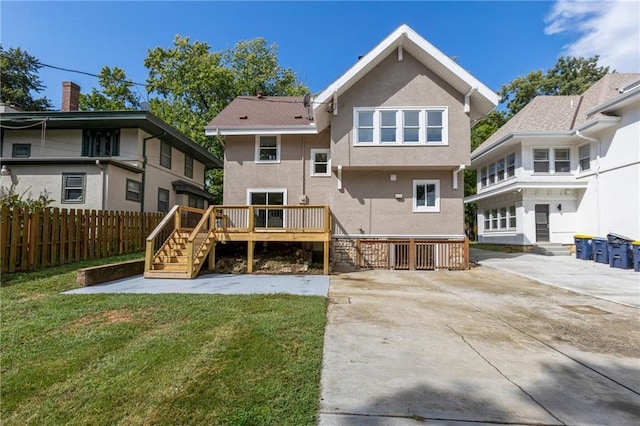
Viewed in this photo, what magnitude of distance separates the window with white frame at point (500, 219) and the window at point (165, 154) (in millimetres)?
18997

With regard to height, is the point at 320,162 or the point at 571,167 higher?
the point at 571,167

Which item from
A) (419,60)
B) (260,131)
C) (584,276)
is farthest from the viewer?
(260,131)

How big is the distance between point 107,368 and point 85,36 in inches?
520

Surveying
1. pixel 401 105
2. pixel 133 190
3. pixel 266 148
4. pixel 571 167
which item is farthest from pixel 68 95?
pixel 571 167

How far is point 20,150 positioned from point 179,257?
12.2 meters

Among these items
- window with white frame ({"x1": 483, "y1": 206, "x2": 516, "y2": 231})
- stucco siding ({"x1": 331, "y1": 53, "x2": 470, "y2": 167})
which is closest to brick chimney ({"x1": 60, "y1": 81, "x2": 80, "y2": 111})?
stucco siding ({"x1": 331, "y1": 53, "x2": 470, "y2": 167})

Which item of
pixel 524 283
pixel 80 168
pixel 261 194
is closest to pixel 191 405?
pixel 524 283

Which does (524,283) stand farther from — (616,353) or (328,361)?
(328,361)

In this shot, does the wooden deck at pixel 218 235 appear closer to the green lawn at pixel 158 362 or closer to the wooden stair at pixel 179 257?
the wooden stair at pixel 179 257

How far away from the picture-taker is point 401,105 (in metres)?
11.7

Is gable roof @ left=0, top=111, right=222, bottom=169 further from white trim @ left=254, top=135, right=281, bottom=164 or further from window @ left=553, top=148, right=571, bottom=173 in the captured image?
window @ left=553, top=148, right=571, bottom=173

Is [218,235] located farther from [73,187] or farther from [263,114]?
[73,187]

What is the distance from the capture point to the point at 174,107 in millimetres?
25844

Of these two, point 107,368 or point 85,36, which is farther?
point 85,36
